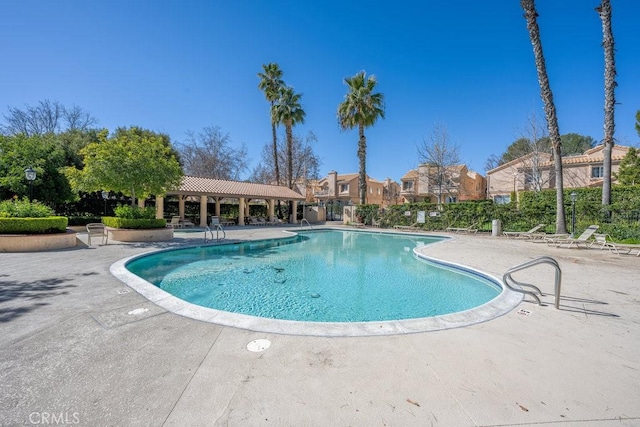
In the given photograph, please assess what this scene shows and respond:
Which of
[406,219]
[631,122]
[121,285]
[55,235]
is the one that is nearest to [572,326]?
[121,285]

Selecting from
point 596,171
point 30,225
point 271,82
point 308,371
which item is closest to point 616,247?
point 308,371

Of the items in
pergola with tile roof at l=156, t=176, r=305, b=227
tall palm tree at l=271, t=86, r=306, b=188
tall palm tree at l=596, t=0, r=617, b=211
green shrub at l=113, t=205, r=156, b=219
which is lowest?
green shrub at l=113, t=205, r=156, b=219

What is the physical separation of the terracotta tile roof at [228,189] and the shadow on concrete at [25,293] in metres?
14.3

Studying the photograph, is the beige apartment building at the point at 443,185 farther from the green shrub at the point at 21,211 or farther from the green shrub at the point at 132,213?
the green shrub at the point at 21,211

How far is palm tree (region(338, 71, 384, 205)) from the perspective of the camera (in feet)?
80.8

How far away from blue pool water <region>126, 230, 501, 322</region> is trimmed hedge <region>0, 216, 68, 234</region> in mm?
4384

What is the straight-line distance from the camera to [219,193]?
22188 mm

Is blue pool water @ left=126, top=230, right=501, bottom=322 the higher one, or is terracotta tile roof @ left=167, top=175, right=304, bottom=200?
terracotta tile roof @ left=167, top=175, right=304, bottom=200

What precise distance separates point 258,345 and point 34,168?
18.9 meters

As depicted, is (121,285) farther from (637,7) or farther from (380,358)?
(637,7)

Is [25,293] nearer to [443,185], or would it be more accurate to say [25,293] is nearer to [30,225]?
[30,225]

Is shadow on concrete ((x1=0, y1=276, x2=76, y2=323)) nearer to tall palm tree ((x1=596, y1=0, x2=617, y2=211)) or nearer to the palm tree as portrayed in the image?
the palm tree

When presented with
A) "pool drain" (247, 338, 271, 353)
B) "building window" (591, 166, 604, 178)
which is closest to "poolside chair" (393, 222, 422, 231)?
"building window" (591, 166, 604, 178)

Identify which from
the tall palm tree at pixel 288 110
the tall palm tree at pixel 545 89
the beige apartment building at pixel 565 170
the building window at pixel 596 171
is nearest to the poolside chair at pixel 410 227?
the tall palm tree at pixel 545 89
